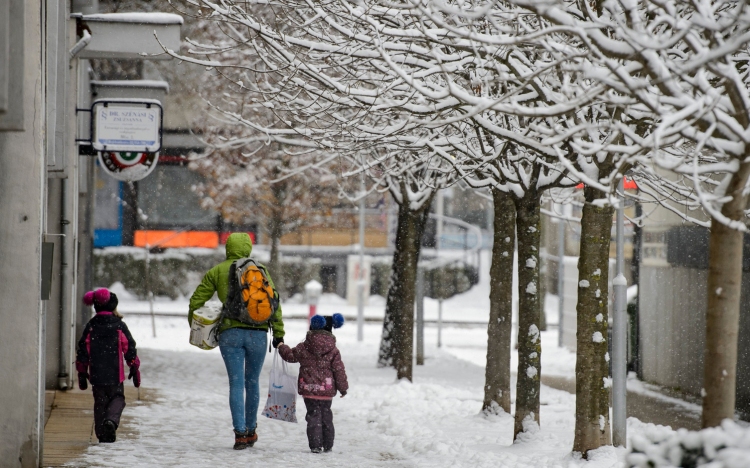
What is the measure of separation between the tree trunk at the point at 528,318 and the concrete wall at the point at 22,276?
4.25 m

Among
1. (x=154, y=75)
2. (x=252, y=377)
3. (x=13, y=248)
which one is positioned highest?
(x=154, y=75)

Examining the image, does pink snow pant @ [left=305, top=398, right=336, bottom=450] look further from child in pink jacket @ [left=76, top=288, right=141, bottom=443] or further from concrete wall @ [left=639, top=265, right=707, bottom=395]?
concrete wall @ [left=639, top=265, right=707, bottom=395]

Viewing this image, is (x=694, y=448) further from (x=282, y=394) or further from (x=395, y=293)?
(x=395, y=293)

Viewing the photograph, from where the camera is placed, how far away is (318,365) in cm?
841

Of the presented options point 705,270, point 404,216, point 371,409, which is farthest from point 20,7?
point 705,270

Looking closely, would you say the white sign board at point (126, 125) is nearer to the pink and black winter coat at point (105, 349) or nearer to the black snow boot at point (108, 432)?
the pink and black winter coat at point (105, 349)

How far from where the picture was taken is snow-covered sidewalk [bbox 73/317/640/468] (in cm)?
802

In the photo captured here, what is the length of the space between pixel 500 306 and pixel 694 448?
6.13 m

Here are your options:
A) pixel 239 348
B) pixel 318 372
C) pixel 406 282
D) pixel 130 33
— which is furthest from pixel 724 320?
pixel 406 282

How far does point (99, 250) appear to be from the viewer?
31078 millimetres

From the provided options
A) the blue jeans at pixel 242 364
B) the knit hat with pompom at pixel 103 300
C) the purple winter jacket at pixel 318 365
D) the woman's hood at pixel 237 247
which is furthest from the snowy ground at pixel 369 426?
the woman's hood at pixel 237 247

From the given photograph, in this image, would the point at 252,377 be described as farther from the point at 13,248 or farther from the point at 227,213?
the point at 227,213

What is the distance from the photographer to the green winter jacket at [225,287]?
8.29 m

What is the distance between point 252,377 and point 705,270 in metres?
7.63
